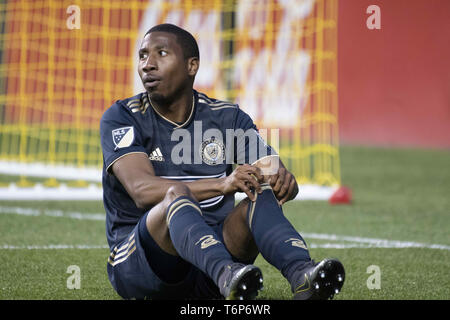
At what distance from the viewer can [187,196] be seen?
2.94m

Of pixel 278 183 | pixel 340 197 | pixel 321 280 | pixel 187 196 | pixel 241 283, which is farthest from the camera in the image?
pixel 340 197

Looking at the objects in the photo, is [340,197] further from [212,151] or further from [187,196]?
[187,196]

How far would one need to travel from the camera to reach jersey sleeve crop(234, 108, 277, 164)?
11.2ft

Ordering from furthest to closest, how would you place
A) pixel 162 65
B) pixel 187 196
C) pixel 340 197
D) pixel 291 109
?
1. pixel 291 109
2. pixel 340 197
3. pixel 162 65
4. pixel 187 196

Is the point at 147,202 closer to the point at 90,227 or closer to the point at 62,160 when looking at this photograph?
the point at 90,227

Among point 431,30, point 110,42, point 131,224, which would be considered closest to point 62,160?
point 110,42

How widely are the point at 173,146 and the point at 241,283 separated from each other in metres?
0.92

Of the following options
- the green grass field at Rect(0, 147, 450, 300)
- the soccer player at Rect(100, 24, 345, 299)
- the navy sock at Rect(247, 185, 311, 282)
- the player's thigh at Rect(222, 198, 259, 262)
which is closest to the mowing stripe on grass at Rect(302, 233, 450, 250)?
the green grass field at Rect(0, 147, 450, 300)

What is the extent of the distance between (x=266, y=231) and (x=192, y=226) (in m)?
0.32

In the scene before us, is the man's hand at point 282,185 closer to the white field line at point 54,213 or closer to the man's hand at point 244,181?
the man's hand at point 244,181

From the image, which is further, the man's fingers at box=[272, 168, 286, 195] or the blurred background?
the blurred background

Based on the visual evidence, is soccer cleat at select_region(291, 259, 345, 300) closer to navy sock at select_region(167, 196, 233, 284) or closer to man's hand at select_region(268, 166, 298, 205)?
navy sock at select_region(167, 196, 233, 284)

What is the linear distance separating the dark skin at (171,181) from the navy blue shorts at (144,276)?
73 millimetres

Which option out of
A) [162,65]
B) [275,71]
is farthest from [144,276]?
[275,71]
